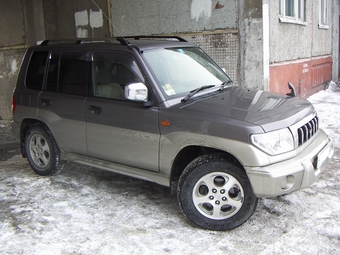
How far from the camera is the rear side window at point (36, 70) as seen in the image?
534cm

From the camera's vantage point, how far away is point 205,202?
3863mm

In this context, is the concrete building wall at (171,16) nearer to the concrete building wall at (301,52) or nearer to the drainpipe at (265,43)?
the drainpipe at (265,43)

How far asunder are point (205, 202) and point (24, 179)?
2970 mm

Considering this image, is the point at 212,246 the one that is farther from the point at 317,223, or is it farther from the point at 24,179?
the point at 24,179

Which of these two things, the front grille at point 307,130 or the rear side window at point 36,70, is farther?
the rear side window at point 36,70

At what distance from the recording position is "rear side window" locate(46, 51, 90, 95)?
15.9 ft

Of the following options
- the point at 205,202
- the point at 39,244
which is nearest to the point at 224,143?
the point at 205,202

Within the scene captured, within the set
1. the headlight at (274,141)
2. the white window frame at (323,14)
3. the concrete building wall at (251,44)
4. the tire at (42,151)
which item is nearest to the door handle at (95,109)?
the tire at (42,151)

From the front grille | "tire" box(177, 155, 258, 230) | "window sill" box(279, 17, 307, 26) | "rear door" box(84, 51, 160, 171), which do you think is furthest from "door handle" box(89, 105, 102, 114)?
"window sill" box(279, 17, 307, 26)

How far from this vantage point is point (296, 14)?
9.94 meters

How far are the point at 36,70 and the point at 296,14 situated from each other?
7163 millimetres

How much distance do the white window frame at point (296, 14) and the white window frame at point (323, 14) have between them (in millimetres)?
2149

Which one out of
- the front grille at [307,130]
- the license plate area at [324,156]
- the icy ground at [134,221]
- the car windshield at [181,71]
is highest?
the car windshield at [181,71]

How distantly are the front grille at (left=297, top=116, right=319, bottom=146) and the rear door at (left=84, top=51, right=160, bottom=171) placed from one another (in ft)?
4.73
